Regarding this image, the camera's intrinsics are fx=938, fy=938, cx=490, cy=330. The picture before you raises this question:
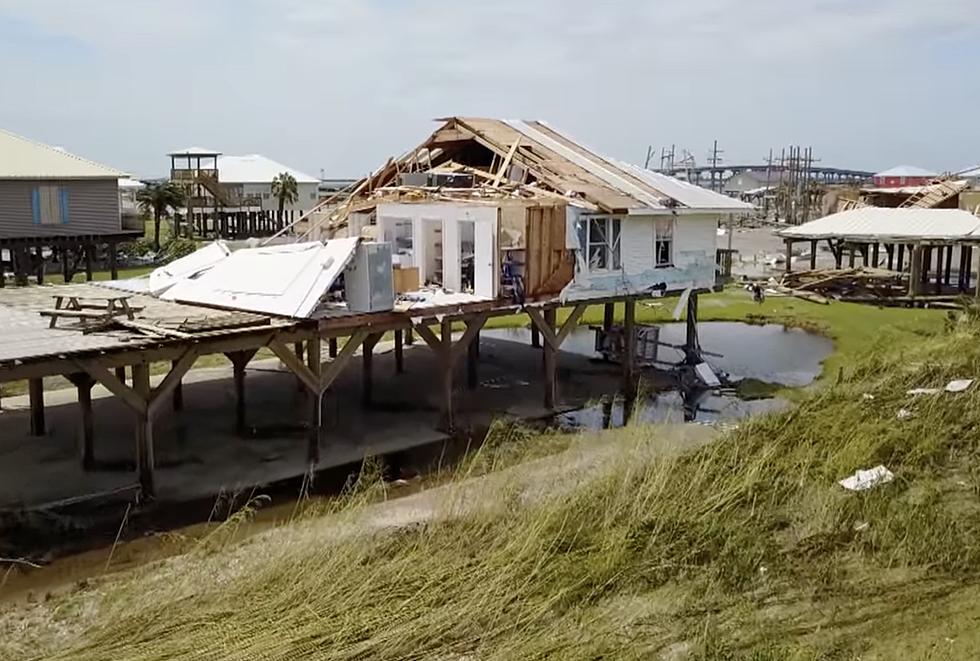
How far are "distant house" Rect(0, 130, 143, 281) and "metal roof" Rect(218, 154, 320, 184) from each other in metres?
22.8

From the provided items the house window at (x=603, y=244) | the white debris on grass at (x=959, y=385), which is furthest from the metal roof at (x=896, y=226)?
the house window at (x=603, y=244)

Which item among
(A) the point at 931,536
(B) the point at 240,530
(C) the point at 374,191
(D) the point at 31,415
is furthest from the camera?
(C) the point at 374,191

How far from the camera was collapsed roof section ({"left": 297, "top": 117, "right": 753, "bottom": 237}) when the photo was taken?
21.5 m

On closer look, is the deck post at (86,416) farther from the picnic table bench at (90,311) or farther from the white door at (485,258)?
the white door at (485,258)

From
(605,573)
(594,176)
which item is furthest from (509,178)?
(605,573)

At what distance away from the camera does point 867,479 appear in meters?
13.7

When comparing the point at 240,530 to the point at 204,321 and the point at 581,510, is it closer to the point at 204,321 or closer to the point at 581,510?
the point at 204,321

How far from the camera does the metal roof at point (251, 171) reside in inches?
2366

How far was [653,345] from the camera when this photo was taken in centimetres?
2666

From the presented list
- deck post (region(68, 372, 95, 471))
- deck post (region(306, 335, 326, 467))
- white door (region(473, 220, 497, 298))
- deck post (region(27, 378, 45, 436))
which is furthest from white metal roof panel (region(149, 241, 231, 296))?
white door (region(473, 220, 497, 298))

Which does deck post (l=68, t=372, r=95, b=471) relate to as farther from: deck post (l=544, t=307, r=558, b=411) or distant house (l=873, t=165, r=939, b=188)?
distant house (l=873, t=165, r=939, b=188)

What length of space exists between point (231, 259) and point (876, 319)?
2327cm

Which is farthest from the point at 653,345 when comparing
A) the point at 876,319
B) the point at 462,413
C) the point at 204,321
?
the point at 204,321

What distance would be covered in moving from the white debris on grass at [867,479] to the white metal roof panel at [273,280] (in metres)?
8.99
